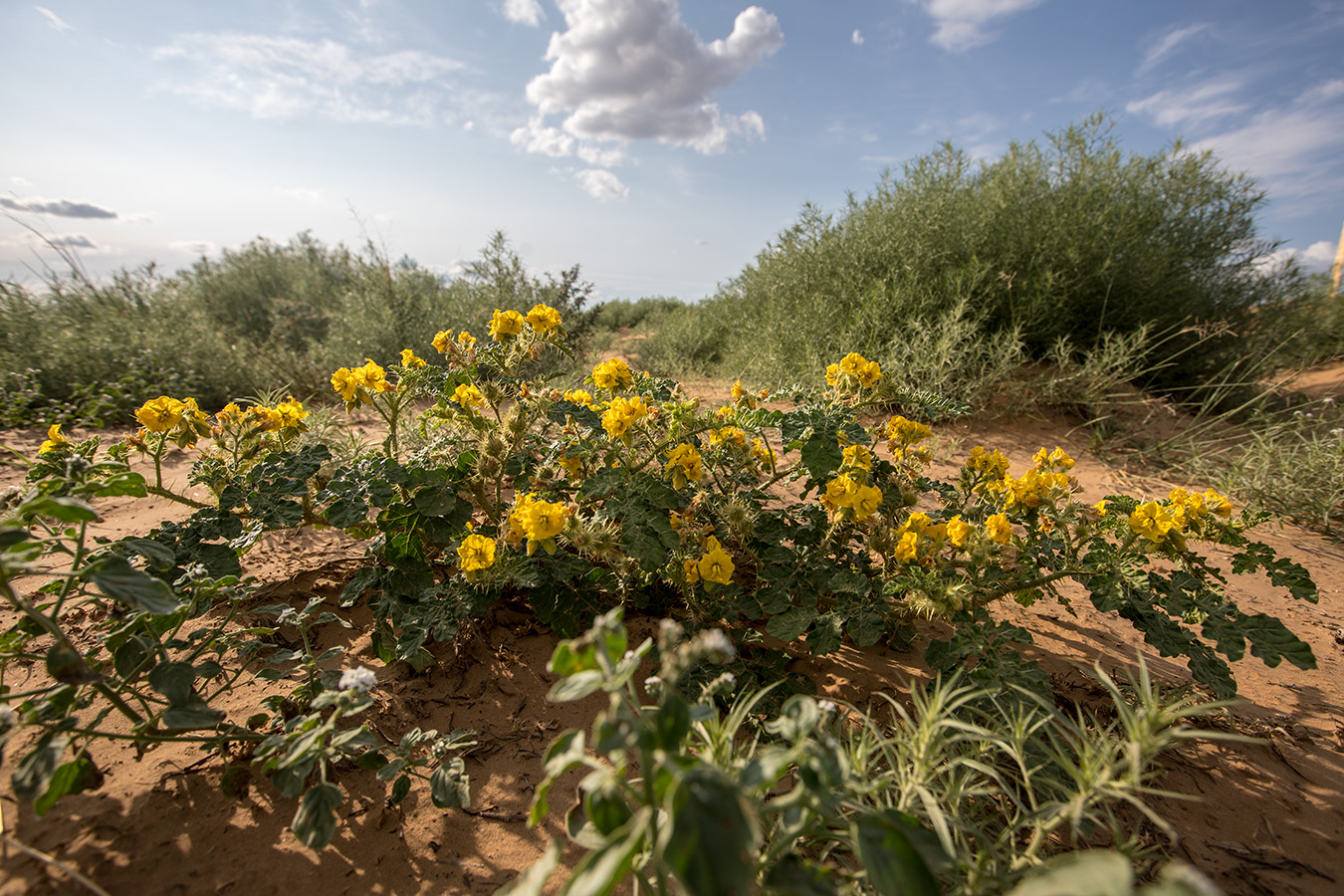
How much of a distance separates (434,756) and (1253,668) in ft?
10.0

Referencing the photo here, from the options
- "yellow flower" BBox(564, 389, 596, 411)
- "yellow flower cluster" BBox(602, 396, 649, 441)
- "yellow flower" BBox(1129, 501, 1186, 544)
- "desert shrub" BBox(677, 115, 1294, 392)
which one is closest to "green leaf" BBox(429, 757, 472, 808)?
"yellow flower cluster" BBox(602, 396, 649, 441)

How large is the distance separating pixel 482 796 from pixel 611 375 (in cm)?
137

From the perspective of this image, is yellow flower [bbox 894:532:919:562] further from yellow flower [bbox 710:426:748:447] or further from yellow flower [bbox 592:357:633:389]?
yellow flower [bbox 592:357:633:389]

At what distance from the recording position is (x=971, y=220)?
18.6ft

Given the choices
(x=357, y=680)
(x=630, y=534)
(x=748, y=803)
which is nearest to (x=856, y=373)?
(x=630, y=534)

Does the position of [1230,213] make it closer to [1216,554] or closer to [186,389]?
[1216,554]

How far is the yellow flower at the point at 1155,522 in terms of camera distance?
5.23 ft

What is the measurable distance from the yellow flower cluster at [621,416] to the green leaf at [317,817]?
1.12 meters

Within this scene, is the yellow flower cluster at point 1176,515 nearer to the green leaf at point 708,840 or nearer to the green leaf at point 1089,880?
the green leaf at point 1089,880

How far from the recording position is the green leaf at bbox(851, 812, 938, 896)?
78cm

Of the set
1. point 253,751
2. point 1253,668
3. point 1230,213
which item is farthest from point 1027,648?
point 1230,213

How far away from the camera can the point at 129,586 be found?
1.09 metres

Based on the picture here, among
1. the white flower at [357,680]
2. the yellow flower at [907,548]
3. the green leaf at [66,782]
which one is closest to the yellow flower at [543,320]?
the white flower at [357,680]

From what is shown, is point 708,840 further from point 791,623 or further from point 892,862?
point 791,623
